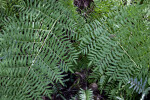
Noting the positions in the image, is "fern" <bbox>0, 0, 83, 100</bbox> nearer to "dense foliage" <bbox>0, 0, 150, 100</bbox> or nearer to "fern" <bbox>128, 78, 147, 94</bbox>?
"dense foliage" <bbox>0, 0, 150, 100</bbox>

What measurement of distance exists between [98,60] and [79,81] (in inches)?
19.7

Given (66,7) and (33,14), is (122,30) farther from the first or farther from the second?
(33,14)

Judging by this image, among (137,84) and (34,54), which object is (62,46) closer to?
(34,54)

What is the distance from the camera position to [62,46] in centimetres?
134

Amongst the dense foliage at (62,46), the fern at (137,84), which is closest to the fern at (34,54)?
the dense foliage at (62,46)

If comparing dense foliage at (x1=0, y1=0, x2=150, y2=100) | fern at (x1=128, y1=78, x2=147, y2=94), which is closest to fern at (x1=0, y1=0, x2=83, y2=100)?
dense foliage at (x1=0, y1=0, x2=150, y2=100)

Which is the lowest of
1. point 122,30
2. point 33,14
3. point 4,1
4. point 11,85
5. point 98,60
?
point 11,85

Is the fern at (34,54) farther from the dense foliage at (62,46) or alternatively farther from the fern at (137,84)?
the fern at (137,84)

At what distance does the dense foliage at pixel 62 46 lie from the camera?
124 centimetres

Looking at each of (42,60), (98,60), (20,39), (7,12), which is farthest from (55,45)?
(7,12)

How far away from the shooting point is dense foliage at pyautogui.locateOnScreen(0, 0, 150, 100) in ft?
4.07

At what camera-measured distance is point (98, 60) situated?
1.34 metres

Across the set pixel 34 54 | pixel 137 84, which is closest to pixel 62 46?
pixel 34 54

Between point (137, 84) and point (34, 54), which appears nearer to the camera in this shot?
point (34, 54)
